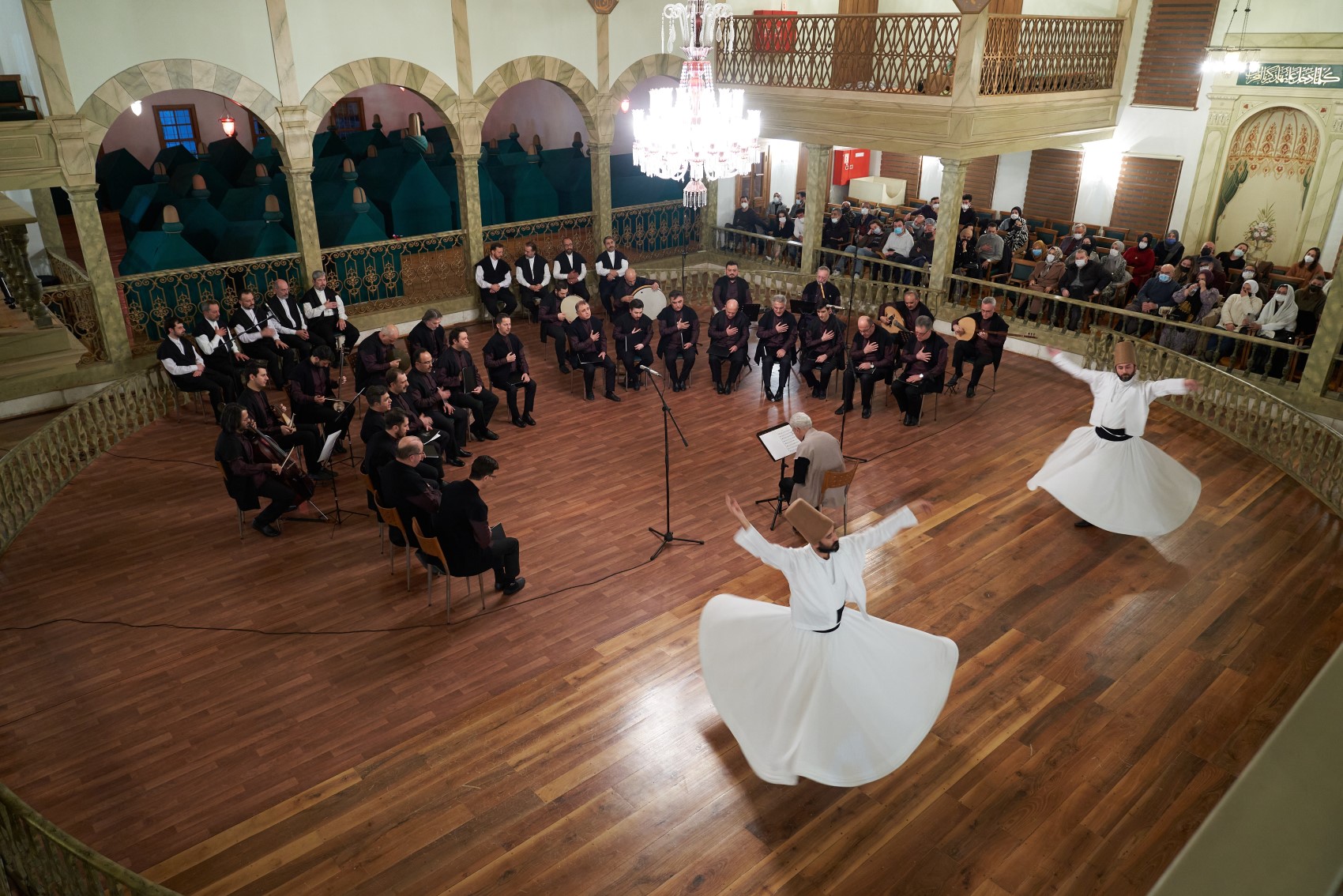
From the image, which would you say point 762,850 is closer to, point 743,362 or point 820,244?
point 743,362

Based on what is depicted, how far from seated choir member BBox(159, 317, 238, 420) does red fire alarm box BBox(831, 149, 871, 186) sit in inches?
470

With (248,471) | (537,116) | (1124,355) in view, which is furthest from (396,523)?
(537,116)

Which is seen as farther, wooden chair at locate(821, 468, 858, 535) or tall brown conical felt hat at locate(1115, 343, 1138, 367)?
tall brown conical felt hat at locate(1115, 343, 1138, 367)

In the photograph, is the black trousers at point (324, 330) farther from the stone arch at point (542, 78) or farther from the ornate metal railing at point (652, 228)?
Answer: the ornate metal railing at point (652, 228)

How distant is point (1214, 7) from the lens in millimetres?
12961

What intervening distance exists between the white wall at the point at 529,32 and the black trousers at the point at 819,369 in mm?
6047

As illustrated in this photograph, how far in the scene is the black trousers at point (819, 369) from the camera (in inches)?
428

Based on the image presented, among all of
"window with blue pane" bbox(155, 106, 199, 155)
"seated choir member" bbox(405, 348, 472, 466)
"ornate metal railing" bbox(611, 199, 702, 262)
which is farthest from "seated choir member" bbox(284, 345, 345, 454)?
"window with blue pane" bbox(155, 106, 199, 155)

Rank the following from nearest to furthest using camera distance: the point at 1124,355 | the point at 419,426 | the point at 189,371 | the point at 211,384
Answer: the point at 1124,355
the point at 419,426
the point at 189,371
the point at 211,384

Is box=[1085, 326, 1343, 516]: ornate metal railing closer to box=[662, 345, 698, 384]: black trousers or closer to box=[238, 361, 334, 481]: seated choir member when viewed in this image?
box=[662, 345, 698, 384]: black trousers

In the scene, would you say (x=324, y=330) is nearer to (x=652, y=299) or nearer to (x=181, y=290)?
(x=181, y=290)

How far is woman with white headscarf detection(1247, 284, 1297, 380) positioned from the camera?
10.5 meters

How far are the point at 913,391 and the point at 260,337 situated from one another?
7189 millimetres

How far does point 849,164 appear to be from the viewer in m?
18.0
